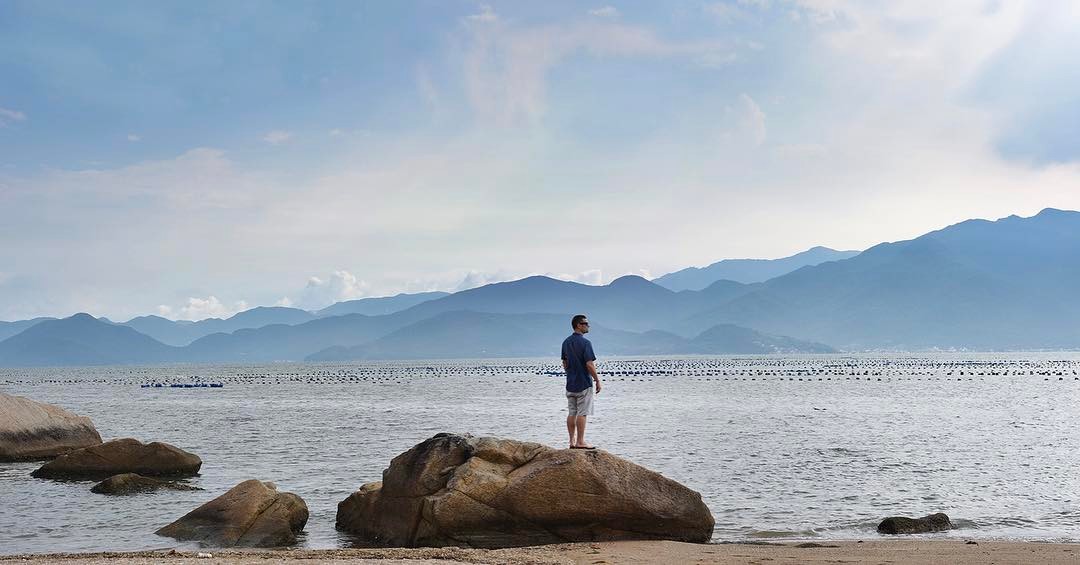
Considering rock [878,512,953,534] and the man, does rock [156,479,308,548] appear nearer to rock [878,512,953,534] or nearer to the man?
the man

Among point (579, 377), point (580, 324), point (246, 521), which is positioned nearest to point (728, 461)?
point (579, 377)

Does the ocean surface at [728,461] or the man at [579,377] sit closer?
the man at [579,377]

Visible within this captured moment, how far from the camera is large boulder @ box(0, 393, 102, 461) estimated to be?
29188mm

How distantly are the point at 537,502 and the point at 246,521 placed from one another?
5542mm

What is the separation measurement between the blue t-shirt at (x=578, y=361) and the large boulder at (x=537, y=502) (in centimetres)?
137

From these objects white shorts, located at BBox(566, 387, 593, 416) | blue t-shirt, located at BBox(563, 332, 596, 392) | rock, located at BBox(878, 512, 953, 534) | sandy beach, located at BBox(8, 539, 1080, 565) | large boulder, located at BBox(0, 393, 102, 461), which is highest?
blue t-shirt, located at BBox(563, 332, 596, 392)

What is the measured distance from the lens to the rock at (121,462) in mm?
24719

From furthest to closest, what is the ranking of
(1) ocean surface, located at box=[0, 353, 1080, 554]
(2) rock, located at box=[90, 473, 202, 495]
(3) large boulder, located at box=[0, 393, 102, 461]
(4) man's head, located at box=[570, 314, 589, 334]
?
(3) large boulder, located at box=[0, 393, 102, 461]
(2) rock, located at box=[90, 473, 202, 495]
(1) ocean surface, located at box=[0, 353, 1080, 554]
(4) man's head, located at box=[570, 314, 589, 334]

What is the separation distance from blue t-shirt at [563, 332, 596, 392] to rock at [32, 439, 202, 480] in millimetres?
14099

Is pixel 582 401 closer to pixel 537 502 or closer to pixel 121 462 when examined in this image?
pixel 537 502

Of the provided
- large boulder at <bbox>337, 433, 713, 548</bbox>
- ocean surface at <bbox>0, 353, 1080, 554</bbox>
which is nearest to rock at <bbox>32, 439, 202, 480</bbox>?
ocean surface at <bbox>0, 353, 1080, 554</bbox>

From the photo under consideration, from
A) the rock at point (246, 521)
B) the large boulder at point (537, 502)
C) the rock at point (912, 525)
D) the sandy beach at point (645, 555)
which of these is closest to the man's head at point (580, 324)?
the large boulder at point (537, 502)

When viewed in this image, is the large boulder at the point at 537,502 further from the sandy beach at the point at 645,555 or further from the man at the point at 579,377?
the man at the point at 579,377

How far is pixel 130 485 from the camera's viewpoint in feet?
72.1
